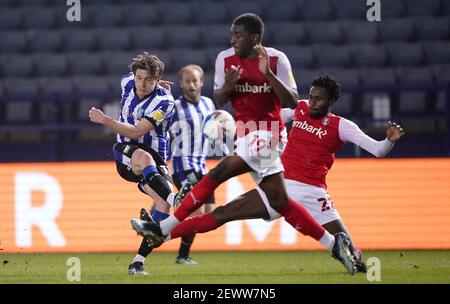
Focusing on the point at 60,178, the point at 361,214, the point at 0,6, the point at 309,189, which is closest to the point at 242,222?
the point at 361,214

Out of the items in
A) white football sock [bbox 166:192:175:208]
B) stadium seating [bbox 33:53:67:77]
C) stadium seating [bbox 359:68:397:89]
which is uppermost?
stadium seating [bbox 33:53:67:77]

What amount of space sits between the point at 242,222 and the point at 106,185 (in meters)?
1.54

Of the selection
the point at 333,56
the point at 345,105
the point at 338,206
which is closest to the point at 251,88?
Answer: the point at 338,206

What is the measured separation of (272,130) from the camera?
747 cm

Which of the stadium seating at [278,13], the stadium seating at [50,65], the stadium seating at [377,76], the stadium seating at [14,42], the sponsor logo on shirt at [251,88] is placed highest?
the stadium seating at [278,13]

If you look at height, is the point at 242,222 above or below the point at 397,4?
below

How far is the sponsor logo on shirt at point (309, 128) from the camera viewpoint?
849 centimetres

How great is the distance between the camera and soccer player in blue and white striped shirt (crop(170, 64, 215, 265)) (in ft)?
33.3

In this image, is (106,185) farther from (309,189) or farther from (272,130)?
(272,130)

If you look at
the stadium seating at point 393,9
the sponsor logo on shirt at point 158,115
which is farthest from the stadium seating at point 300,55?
the sponsor logo on shirt at point 158,115

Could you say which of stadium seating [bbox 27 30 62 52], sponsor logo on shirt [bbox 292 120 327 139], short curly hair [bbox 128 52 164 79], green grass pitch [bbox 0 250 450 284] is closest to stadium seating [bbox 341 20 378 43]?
stadium seating [bbox 27 30 62 52]

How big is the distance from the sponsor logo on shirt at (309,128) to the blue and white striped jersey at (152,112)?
1.02 meters

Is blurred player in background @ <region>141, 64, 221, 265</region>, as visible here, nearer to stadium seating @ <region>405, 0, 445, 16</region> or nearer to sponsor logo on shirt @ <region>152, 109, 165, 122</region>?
sponsor logo on shirt @ <region>152, 109, 165, 122</region>

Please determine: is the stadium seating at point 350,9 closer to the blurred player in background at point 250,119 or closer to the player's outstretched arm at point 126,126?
the player's outstretched arm at point 126,126
